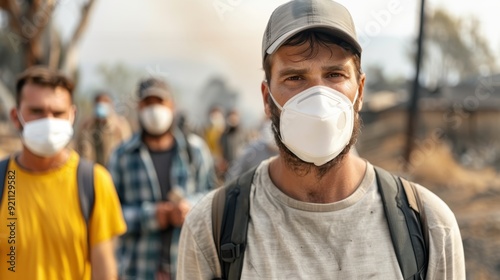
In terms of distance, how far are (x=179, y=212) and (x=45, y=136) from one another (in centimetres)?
115

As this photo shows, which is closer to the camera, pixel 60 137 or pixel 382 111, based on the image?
pixel 60 137

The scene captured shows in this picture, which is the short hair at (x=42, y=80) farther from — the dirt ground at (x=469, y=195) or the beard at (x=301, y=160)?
the dirt ground at (x=469, y=195)

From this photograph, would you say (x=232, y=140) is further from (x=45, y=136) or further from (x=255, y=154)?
(x=45, y=136)

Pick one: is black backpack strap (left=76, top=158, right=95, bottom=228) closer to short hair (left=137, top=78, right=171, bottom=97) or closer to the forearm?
the forearm

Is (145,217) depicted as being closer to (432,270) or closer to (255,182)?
(255,182)

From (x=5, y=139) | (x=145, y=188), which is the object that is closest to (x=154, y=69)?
(x=145, y=188)

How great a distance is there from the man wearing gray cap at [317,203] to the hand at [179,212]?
1815 mm

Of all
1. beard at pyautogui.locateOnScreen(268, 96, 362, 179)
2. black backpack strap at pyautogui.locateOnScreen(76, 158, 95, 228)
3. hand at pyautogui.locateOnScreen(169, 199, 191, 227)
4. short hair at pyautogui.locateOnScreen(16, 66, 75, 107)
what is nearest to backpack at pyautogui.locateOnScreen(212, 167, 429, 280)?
beard at pyautogui.locateOnScreen(268, 96, 362, 179)

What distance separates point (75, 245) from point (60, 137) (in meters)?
0.60

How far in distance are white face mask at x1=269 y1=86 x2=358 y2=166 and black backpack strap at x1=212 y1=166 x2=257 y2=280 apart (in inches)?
9.0

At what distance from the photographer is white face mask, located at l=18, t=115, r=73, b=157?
2838 millimetres

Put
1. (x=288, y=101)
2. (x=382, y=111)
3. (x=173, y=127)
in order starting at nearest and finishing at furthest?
(x=288, y=101)
(x=173, y=127)
(x=382, y=111)

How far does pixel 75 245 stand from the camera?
105 inches

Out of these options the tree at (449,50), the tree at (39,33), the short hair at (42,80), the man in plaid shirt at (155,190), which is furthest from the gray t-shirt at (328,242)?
the tree at (449,50)
